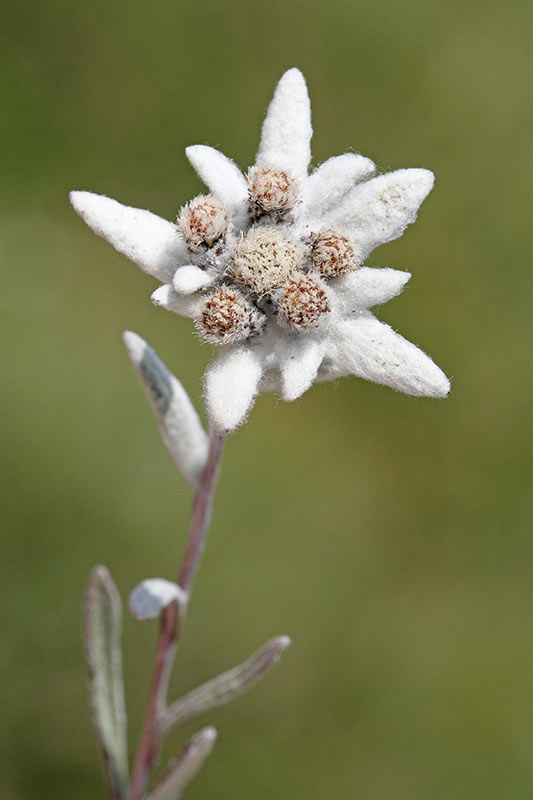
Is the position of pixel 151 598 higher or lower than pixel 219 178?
lower

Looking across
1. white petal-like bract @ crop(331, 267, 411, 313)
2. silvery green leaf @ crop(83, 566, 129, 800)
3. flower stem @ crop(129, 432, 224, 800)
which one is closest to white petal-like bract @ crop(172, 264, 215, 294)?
white petal-like bract @ crop(331, 267, 411, 313)

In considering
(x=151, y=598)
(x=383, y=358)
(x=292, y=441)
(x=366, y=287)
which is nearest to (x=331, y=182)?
(x=366, y=287)

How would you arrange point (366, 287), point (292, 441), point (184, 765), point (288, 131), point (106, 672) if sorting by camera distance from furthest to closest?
1. point (292, 441)
2. point (106, 672)
3. point (184, 765)
4. point (288, 131)
5. point (366, 287)

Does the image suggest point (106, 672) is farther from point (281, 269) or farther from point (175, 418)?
point (281, 269)

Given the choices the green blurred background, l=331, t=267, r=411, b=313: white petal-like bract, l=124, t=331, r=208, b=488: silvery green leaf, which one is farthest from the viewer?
the green blurred background

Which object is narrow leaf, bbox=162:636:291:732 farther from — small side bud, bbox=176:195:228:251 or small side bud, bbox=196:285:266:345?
small side bud, bbox=176:195:228:251

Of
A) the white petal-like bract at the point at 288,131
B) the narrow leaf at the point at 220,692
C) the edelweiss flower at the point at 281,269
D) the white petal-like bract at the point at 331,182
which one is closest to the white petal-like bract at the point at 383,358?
the edelweiss flower at the point at 281,269

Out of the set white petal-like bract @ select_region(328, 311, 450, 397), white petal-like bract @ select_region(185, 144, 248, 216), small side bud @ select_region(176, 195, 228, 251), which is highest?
white petal-like bract @ select_region(185, 144, 248, 216)

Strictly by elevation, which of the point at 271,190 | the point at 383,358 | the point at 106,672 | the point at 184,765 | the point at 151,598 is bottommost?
the point at 184,765
